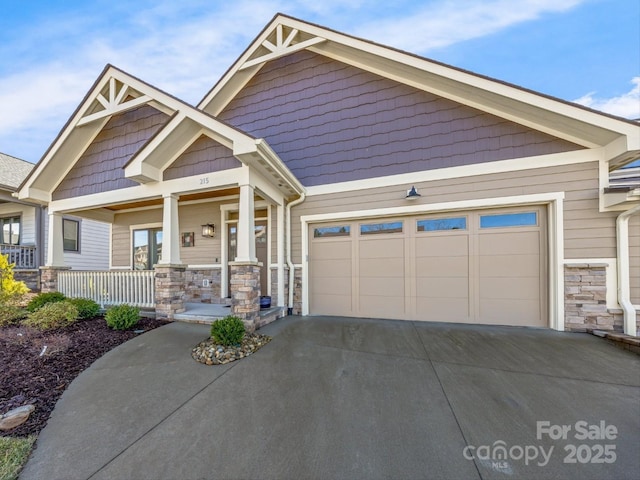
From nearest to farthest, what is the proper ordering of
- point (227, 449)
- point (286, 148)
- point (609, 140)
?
point (227, 449), point (609, 140), point (286, 148)

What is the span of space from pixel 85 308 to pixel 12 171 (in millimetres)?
8633

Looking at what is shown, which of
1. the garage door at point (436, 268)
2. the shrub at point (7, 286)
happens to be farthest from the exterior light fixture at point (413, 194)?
the shrub at point (7, 286)

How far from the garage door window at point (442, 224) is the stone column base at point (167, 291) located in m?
5.01

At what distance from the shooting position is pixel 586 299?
13.7 ft

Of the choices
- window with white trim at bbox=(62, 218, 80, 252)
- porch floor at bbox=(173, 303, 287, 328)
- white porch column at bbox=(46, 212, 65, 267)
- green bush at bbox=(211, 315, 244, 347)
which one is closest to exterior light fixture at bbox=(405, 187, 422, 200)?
porch floor at bbox=(173, 303, 287, 328)

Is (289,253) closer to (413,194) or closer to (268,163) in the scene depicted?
(268,163)

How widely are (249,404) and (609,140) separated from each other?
6.29m

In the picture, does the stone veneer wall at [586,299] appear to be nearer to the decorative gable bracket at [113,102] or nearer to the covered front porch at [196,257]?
the covered front porch at [196,257]

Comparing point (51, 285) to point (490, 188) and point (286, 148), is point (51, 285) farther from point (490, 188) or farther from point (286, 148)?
point (490, 188)

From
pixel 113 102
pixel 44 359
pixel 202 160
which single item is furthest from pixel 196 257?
pixel 113 102

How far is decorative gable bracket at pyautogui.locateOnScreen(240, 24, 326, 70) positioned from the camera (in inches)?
228

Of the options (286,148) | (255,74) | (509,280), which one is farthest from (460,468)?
(255,74)

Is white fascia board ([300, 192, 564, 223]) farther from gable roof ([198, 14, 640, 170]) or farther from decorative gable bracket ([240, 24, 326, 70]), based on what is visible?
decorative gable bracket ([240, 24, 326, 70])

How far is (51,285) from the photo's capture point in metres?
6.27
